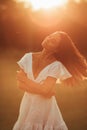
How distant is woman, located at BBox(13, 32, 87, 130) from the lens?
17.3ft

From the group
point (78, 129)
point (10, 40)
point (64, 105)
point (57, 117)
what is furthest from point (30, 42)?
point (57, 117)

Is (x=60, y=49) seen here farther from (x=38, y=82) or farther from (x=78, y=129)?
(x=78, y=129)

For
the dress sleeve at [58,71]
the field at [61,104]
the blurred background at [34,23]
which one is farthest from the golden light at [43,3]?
the dress sleeve at [58,71]

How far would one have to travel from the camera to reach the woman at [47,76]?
5258mm

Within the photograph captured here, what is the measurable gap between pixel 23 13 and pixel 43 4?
3.16 ft

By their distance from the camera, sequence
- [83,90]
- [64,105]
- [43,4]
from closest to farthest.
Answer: [64,105] → [83,90] → [43,4]

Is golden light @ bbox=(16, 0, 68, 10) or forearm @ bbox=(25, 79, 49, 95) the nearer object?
forearm @ bbox=(25, 79, 49, 95)

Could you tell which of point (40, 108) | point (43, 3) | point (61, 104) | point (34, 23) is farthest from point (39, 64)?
point (34, 23)

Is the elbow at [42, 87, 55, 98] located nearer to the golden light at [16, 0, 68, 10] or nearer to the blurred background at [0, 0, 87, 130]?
the blurred background at [0, 0, 87, 130]

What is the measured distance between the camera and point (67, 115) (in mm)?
9133

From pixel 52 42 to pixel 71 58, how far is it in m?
0.23

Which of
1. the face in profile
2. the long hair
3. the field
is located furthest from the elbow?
the field

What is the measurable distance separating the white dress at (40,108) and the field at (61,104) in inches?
67.1

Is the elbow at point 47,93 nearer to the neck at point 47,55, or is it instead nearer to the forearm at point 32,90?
the forearm at point 32,90
